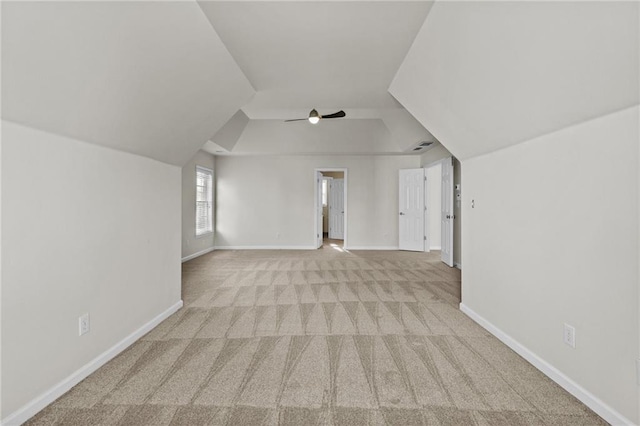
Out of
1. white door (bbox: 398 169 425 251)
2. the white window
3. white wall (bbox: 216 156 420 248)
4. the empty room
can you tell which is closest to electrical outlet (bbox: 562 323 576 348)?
the empty room

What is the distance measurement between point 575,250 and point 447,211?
171 inches

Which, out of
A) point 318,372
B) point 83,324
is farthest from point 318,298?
point 83,324

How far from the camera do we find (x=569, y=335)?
6.23ft

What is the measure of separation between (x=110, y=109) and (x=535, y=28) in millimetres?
2637

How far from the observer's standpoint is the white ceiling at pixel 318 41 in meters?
2.16

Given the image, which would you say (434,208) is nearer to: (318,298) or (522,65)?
(318,298)

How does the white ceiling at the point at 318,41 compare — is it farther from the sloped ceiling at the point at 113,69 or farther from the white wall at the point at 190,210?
the white wall at the point at 190,210

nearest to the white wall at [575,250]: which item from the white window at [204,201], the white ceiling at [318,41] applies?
the white ceiling at [318,41]

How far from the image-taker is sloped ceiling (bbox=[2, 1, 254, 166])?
1.40 meters

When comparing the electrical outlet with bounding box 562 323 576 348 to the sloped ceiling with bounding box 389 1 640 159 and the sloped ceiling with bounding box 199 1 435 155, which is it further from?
the sloped ceiling with bounding box 199 1 435 155

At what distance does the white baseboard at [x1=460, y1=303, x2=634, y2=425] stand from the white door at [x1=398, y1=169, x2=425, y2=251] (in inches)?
181

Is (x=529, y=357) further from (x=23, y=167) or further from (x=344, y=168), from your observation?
(x=344, y=168)

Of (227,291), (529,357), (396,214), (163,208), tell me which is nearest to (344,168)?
(396,214)

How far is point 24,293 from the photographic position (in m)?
1.63
